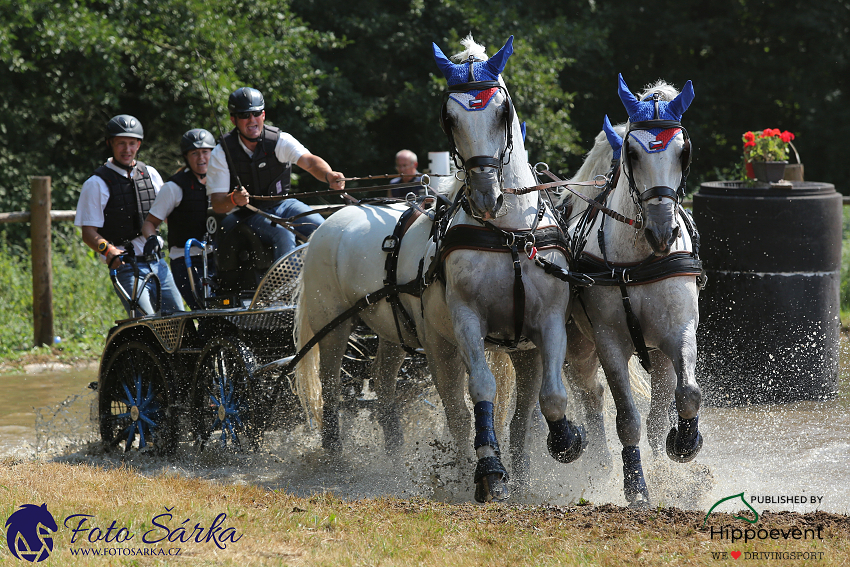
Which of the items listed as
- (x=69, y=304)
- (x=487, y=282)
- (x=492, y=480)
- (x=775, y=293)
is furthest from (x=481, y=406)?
(x=69, y=304)

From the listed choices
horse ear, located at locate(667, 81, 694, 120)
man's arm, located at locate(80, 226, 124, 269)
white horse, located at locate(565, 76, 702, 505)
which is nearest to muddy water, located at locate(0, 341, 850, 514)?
white horse, located at locate(565, 76, 702, 505)

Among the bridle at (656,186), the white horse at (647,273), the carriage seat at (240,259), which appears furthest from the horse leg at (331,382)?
the bridle at (656,186)

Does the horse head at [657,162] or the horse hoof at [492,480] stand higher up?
the horse head at [657,162]

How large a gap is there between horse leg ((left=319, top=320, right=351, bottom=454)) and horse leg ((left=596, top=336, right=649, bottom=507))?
194cm

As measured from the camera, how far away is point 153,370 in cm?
573

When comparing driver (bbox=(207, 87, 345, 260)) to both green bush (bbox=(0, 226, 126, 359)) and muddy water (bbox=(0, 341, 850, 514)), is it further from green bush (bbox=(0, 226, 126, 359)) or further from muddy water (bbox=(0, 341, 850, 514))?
green bush (bbox=(0, 226, 126, 359))

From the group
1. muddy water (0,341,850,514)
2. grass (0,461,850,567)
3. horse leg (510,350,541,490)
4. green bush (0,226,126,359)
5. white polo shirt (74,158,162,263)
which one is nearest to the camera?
grass (0,461,850,567)

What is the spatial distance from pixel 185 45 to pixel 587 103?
353 inches

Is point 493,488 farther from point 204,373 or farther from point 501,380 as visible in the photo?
point 204,373

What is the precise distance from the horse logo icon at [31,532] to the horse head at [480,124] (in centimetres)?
217

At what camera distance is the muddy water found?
14.2 ft

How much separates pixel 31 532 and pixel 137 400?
2261mm

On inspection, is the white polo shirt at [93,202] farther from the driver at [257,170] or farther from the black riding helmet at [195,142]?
the driver at [257,170]

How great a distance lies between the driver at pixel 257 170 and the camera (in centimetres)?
559
